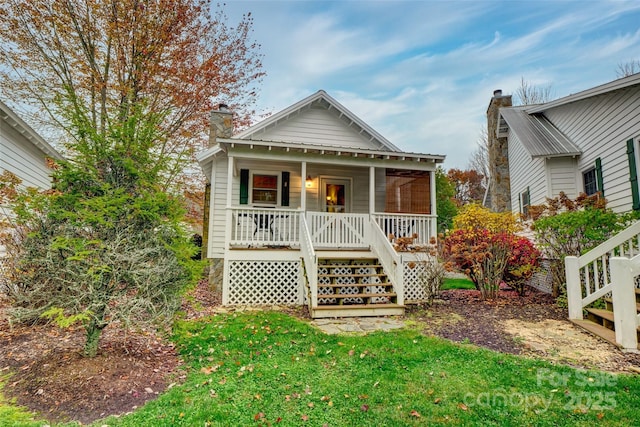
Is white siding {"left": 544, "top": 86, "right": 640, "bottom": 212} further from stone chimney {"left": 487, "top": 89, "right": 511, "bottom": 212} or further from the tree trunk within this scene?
the tree trunk

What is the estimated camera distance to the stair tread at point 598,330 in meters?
4.46

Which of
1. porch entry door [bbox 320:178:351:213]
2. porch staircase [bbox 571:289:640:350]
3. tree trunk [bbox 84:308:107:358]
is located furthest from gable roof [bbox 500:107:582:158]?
tree trunk [bbox 84:308:107:358]

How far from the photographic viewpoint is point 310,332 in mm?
5371

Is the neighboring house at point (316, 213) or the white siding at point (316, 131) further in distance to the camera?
the white siding at point (316, 131)

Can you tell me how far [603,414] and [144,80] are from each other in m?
15.2

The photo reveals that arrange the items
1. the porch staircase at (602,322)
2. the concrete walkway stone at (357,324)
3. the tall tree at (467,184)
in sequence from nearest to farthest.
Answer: the porch staircase at (602,322) → the concrete walkway stone at (357,324) → the tall tree at (467,184)

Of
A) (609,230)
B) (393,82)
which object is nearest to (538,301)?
(609,230)

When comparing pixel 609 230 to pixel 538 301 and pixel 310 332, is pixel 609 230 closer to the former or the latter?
pixel 538 301

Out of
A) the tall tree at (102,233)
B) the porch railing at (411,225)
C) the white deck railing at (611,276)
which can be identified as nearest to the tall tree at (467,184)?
the porch railing at (411,225)

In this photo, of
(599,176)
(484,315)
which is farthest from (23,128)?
(599,176)

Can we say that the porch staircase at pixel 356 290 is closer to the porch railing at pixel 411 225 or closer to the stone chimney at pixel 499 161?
the porch railing at pixel 411 225

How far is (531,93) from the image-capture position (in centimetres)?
2422

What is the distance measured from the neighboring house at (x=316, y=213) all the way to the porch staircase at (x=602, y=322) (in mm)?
3084

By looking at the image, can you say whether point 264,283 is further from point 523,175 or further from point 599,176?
point 523,175
